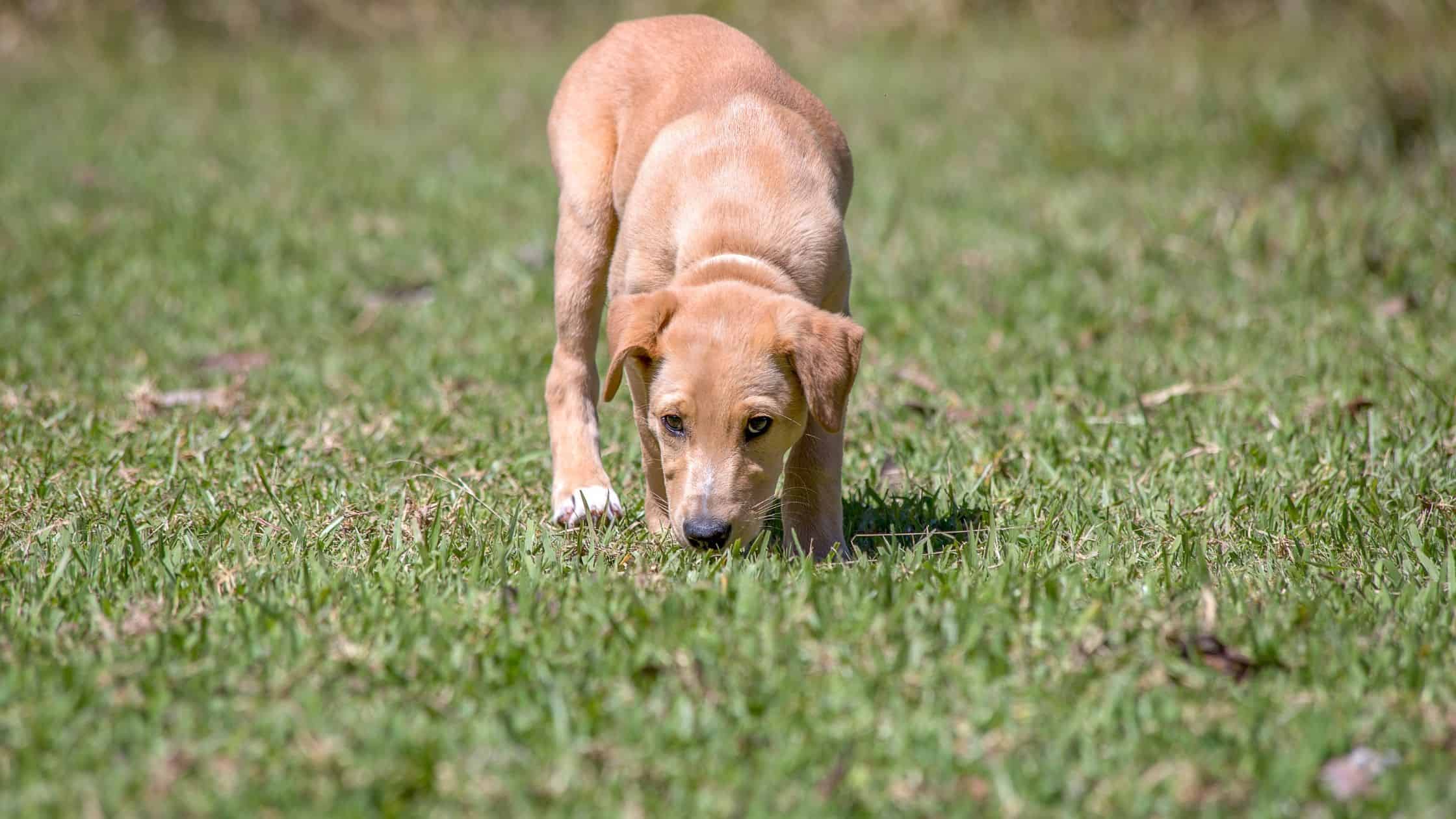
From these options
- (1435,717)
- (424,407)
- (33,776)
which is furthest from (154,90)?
(1435,717)

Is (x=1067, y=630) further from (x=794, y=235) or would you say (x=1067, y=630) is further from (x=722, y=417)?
(x=794, y=235)

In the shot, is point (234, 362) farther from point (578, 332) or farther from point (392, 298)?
point (578, 332)

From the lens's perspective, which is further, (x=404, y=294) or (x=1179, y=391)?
(x=404, y=294)

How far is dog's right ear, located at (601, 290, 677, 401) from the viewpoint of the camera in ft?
11.4

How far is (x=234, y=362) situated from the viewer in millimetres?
5598

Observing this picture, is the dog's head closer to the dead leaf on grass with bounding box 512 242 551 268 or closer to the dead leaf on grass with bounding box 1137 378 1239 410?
the dead leaf on grass with bounding box 1137 378 1239 410

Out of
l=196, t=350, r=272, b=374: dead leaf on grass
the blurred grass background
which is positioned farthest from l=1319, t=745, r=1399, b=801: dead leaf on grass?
the blurred grass background

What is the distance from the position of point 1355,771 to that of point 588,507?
6.68 ft

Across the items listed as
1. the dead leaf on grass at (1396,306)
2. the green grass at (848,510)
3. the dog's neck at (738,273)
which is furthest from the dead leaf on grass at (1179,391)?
the dog's neck at (738,273)

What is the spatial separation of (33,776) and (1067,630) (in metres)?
1.93

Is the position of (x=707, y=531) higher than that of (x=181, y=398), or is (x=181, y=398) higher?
(x=707, y=531)

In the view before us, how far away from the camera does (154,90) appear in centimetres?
1229

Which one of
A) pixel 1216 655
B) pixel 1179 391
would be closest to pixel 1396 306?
pixel 1179 391

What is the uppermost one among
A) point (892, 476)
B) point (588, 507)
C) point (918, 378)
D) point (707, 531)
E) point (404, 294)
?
point (707, 531)
